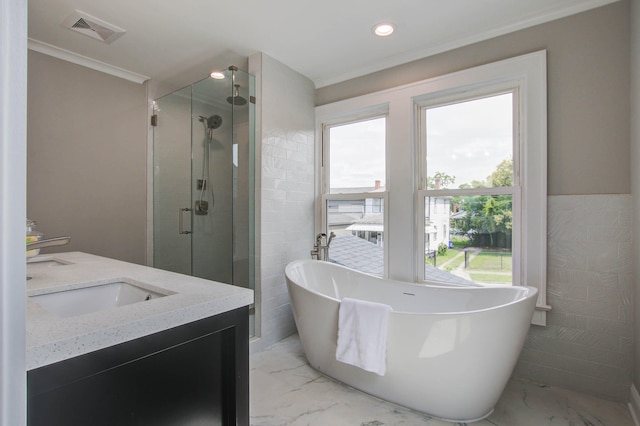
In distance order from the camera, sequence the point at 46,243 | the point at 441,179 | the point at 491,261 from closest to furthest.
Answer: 1. the point at 46,243
2. the point at 491,261
3. the point at 441,179

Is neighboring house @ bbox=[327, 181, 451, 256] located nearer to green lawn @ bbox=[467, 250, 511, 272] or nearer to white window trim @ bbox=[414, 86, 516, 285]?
white window trim @ bbox=[414, 86, 516, 285]

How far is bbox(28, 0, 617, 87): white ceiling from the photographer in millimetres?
1985

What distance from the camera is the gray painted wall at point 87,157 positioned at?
2.47m

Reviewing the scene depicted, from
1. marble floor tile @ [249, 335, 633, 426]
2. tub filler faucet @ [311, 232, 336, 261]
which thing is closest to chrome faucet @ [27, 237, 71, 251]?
marble floor tile @ [249, 335, 633, 426]

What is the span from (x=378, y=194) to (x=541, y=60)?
1473 mm

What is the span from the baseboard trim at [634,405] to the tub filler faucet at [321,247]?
7.20 ft

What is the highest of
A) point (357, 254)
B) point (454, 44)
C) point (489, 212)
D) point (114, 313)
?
point (454, 44)

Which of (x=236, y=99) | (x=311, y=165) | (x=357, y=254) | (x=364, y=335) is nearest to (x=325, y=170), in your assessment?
(x=311, y=165)

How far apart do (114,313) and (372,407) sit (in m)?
1.60

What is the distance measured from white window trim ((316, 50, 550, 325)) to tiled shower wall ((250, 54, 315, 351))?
20 centimetres

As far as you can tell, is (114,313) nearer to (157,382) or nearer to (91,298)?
(157,382)

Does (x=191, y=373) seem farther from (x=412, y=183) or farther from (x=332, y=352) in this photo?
(x=412, y=183)

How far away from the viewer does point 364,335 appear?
1.76m

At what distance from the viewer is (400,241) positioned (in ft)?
8.66
